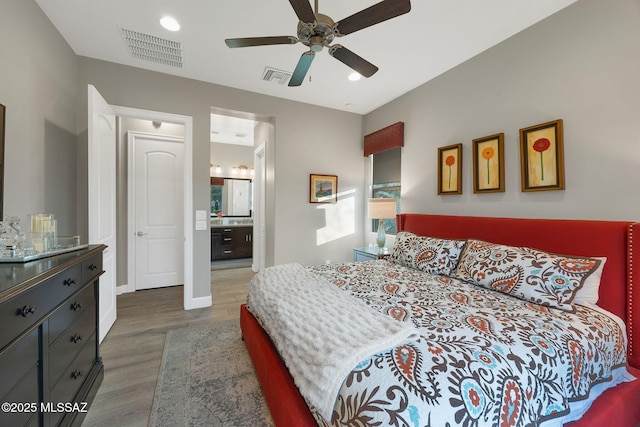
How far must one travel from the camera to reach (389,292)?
1.91 m

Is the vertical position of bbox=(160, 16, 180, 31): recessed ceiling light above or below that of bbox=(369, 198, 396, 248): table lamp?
above

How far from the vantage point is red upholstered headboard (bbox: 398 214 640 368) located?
166 centimetres

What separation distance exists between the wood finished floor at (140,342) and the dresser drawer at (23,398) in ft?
2.31

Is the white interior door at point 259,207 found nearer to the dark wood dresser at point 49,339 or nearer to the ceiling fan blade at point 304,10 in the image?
the dark wood dresser at point 49,339

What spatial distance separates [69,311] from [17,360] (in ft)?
1.75

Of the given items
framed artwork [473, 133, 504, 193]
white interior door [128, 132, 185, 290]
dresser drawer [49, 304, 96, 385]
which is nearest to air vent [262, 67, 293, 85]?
white interior door [128, 132, 185, 290]

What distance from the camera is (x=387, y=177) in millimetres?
4070

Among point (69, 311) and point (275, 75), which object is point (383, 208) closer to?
point (275, 75)

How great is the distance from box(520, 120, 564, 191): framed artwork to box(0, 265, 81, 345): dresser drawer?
10.6 feet

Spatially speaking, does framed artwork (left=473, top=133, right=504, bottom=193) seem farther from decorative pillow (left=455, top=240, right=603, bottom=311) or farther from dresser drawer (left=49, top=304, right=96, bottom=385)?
dresser drawer (left=49, top=304, right=96, bottom=385)

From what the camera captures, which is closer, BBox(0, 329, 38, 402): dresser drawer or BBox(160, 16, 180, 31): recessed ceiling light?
BBox(0, 329, 38, 402): dresser drawer

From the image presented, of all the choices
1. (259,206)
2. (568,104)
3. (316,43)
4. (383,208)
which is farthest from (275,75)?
(568,104)

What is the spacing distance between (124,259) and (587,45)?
219 inches

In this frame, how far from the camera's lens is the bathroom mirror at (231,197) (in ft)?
20.9
